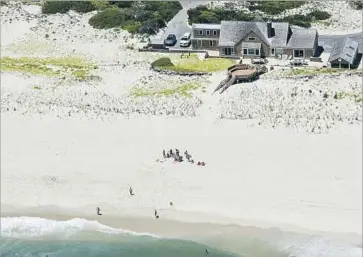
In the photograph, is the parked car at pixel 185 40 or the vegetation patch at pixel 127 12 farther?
the vegetation patch at pixel 127 12

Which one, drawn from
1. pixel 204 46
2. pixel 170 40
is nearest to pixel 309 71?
pixel 204 46

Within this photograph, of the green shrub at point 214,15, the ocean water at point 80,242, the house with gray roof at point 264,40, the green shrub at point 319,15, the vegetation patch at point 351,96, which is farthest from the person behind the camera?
the green shrub at point 319,15

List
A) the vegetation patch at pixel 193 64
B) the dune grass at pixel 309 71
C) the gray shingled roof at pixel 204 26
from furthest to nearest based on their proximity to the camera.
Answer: the gray shingled roof at pixel 204 26 → the vegetation patch at pixel 193 64 → the dune grass at pixel 309 71

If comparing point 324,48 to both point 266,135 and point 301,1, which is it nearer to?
point 301,1

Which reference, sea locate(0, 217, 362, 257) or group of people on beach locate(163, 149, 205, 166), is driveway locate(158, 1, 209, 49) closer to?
group of people on beach locate(163, 149, 205, 166)

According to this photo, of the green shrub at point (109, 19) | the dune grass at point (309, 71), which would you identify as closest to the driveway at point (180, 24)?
the green shrub at point (109, 19)

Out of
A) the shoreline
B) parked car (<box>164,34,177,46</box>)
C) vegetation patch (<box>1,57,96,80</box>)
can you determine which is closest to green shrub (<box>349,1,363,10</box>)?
parked car (<box>164,34,177,46</box>)

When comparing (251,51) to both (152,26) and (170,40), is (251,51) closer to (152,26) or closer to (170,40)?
(170,40)

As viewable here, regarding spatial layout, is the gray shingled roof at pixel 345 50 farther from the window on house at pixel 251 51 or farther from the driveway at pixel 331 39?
the window on house at pixel 251 51

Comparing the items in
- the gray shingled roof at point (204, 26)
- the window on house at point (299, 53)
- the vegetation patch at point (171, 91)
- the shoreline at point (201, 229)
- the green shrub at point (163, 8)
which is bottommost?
the shoreline at point (201, 229)
